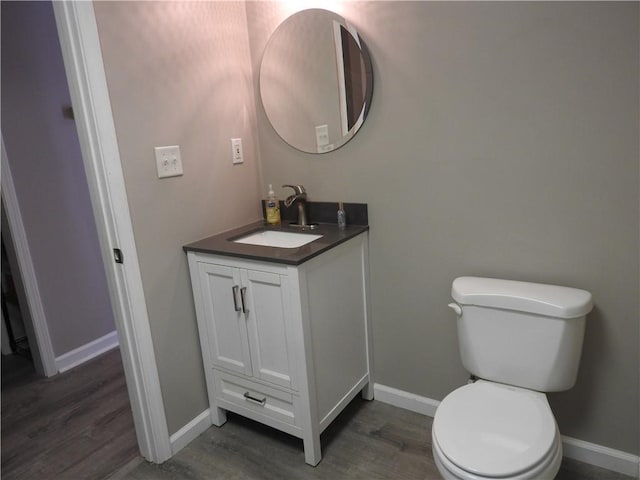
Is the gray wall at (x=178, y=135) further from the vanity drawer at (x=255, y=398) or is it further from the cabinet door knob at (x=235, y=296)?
the cabinet door knob at (x=235, y=296)

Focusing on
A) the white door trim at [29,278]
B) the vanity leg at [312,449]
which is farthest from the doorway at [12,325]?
the vanity leg at [312,449]

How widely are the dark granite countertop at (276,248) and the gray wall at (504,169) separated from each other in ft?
0.55

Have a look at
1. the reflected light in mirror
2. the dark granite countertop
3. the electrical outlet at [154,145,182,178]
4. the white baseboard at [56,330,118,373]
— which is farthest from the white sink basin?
the white baseboard at [56,330,118,373]

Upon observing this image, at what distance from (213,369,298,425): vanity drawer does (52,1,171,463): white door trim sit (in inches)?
10.3

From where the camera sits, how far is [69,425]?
6.93ft

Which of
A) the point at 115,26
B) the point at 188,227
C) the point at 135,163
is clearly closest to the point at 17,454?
the point at 188,227

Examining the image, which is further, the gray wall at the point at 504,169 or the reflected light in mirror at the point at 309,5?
the reflected light in mirror at the point at 309,5

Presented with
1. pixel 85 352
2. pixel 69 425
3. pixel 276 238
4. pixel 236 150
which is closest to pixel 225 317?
pixel 276 238

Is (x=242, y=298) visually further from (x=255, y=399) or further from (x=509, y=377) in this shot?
(x=509, y=377)

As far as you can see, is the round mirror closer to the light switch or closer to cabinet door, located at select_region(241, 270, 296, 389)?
the light switch

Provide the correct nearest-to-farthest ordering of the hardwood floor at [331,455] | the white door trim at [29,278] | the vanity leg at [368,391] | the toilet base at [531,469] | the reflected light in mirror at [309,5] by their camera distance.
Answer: the toilet base at [531,469], the hardwood floor at [331,455], the reflected light in mirror at [309,5], the vanity leg at [368,391], the white door trim at [29,278]

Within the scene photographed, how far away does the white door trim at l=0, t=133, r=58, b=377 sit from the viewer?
7.63 feet

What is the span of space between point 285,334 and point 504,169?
102 centimetres

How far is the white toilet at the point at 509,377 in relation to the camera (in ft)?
3.87
